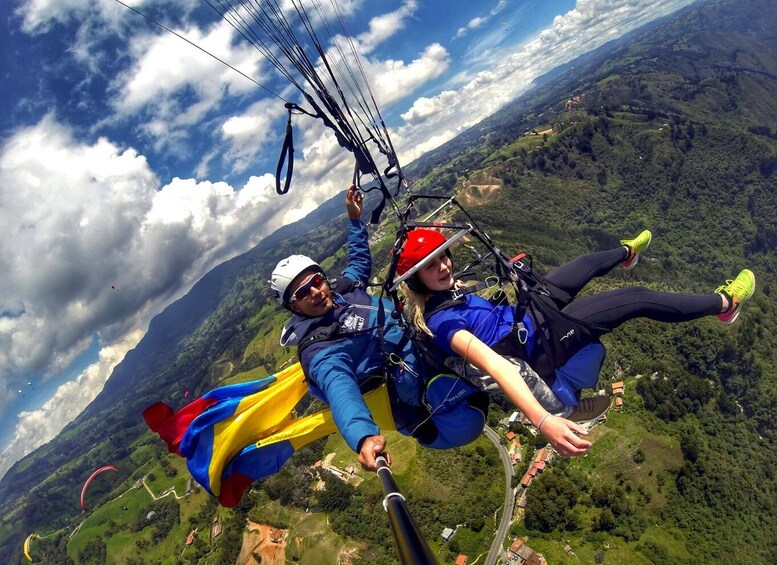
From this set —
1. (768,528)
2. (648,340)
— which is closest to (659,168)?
(648,340)

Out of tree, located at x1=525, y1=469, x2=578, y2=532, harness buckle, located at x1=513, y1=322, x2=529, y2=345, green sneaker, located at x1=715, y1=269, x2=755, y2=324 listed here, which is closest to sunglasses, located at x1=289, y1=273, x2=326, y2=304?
harness buckle, located at x1=513, y1=322, x2=529, y2=345

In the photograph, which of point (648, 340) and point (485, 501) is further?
point (648, 340)

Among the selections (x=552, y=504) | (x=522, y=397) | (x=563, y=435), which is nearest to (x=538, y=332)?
(x=522, y=397)

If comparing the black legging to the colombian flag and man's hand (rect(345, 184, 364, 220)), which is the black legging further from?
man's hand (rect(345, 184, 364, 220))

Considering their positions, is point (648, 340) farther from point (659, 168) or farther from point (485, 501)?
point (659, 168)

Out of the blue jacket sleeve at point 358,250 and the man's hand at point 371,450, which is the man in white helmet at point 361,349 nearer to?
the blue jacket sleeve at point 358,250

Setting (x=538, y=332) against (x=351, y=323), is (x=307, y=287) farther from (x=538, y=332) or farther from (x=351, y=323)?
(x=538, y=332)

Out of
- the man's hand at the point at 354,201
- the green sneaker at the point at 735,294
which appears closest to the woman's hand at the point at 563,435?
the green sneaker at the point at 735,294
